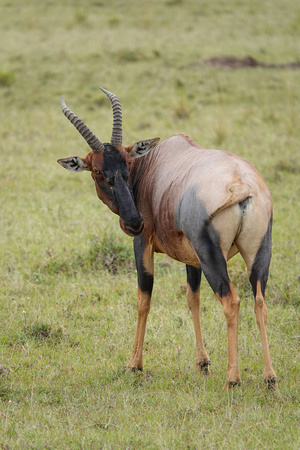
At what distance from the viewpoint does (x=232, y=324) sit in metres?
4.39

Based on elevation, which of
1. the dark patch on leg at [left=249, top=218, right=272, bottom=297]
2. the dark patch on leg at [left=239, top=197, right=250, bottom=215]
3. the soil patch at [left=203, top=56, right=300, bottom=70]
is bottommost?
the soil patch at [left=203, top=56, right=300, bottom=70]

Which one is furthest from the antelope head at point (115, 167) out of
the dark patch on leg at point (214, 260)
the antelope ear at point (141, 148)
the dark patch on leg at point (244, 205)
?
the dark patch on leg at point (244, 205)

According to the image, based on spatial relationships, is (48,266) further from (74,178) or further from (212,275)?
(74,178)

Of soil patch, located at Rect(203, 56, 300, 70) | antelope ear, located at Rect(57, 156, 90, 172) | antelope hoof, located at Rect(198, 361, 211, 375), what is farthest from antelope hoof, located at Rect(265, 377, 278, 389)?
soil patch, located at Rect(203, 56, 300, 70)

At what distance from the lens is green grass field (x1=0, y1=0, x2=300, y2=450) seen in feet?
13.8

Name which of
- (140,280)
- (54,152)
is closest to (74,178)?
(54,152)

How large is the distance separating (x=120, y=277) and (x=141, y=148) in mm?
2328

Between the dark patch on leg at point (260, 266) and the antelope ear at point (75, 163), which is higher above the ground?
the antelope ear at point (75, 163)

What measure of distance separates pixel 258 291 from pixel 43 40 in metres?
18.8

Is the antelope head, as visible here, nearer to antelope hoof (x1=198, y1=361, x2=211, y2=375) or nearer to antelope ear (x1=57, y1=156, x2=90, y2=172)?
antelope ear (x1=57, y1=156, x2=90, y2=172)

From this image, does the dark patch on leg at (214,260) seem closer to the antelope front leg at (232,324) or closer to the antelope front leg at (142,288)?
the antelope front leg at (232,324)

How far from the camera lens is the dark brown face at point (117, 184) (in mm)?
4891

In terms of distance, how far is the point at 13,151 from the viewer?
1290 cm

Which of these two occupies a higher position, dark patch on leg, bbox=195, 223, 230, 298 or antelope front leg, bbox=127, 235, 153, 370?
dark patch on leg, bbox=195, 223, 230, 298
